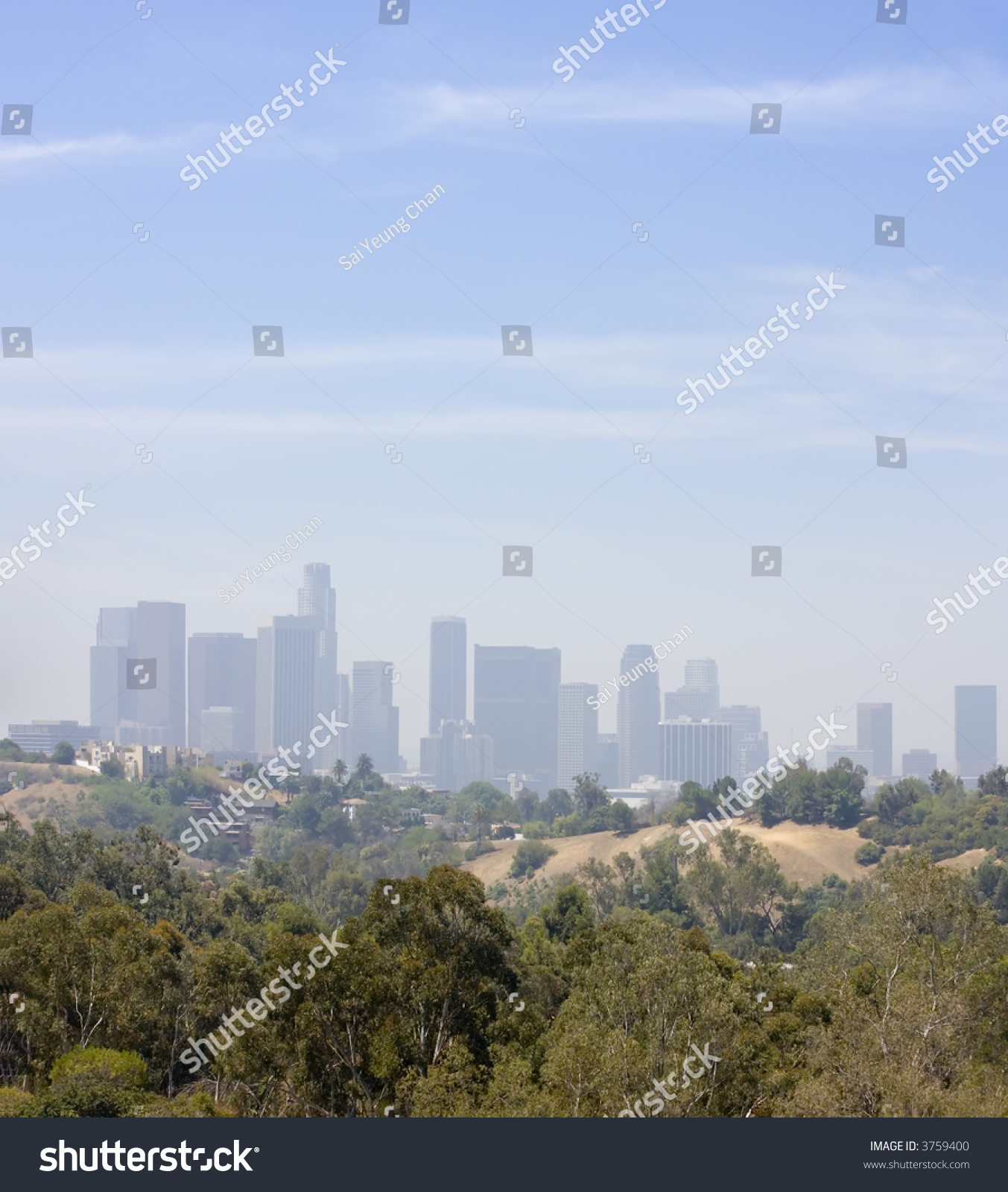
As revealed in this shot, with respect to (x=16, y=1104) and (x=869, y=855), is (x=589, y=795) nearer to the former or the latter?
(x=869, y=855)

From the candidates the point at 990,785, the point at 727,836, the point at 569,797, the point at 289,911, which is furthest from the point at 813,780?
the point at 289,911

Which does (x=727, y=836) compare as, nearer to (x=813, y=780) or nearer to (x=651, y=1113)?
(x=813, y=780)

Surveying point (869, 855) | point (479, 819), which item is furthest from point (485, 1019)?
point (479, 819)

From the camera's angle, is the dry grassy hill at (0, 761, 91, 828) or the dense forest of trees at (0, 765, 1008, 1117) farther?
the dry grassy hill at (0, 761, 91, 828)

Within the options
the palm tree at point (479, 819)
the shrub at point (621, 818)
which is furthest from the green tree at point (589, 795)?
the shrub at point (621, 818)

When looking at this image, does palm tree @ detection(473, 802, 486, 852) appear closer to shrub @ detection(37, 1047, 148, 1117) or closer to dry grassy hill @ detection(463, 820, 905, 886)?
dry grassy hill @ detection(463, 820, 905, 886)

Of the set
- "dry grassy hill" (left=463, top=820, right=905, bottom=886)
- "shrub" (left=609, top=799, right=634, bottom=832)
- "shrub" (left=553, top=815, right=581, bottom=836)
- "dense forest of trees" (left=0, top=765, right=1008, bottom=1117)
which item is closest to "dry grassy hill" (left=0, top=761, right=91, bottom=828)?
"dry grassy hill" (left=463, top=820, right=905, bottom=886)
